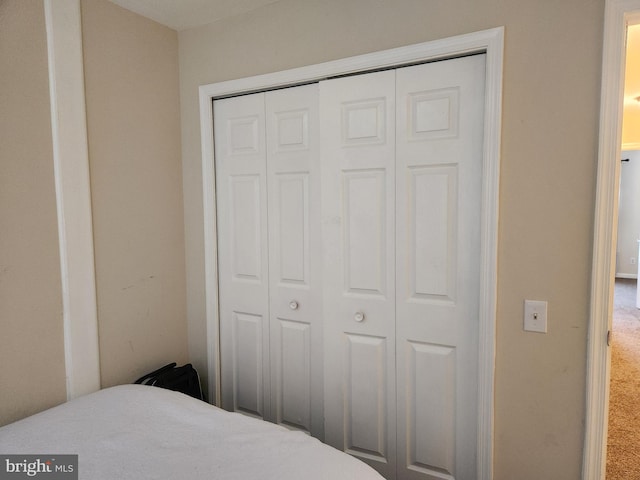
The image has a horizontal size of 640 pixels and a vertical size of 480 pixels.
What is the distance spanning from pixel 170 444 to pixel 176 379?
0.92 m

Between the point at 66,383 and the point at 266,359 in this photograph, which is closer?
the point at 66,383

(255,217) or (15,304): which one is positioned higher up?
(255,217)

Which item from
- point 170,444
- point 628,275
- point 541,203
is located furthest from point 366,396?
point 628,275

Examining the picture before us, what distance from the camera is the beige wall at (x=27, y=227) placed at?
1.51 metres

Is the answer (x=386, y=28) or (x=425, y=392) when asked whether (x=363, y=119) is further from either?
(x=425, y=392)

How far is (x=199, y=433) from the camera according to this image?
4.25 feet

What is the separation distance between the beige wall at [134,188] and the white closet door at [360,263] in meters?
0.95

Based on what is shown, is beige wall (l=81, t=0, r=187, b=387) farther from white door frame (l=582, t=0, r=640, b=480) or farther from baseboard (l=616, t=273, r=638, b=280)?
baseboard (l=616, t=273, r=638, b=280)

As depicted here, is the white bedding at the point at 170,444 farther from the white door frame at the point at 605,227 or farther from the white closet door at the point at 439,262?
the white door frame at the point at 605,227

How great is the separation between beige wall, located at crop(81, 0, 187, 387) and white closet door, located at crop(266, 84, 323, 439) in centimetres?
61

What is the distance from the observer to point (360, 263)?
6.09ft

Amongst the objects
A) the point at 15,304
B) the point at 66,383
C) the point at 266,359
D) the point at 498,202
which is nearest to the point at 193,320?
the point at 266,359

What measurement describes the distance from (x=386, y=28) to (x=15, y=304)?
1946mm

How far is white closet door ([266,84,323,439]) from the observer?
198 cm
